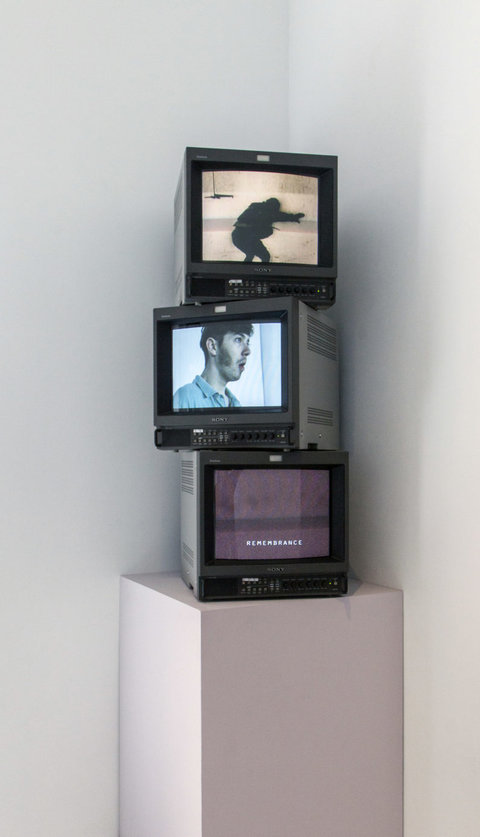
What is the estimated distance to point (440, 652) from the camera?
168 centimetres

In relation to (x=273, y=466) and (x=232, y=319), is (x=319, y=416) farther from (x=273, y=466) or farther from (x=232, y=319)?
(x=232, y=319)

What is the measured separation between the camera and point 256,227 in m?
1.81

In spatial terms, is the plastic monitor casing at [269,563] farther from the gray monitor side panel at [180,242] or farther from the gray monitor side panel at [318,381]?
the gray monitor side panel at [180,242]

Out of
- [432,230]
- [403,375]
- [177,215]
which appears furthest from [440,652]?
[177,215]

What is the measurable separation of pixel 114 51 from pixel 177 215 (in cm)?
56

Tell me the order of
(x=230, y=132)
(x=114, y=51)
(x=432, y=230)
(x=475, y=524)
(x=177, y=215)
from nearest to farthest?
(x=475, y=524) → (x=432, y=230) → (x=177, y=215) → (x=114, y=51) → (x=230, y=132)

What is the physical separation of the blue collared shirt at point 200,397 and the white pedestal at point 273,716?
0.43 metres

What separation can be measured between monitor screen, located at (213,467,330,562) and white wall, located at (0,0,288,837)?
0.55 m

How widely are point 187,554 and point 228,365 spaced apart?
0.48 metres

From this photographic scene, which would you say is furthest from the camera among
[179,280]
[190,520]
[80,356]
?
[80,356]

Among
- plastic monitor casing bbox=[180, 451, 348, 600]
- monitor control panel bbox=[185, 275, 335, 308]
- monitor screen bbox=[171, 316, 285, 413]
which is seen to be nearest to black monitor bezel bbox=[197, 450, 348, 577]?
plastic monitor casing bbox=[180, 451, 348, 600]

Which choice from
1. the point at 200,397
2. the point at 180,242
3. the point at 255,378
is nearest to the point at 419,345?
the point at 255,378

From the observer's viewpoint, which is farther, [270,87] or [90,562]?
[270,87]

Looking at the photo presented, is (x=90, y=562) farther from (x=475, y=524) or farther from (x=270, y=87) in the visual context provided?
(x=270, y=87)
